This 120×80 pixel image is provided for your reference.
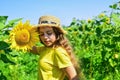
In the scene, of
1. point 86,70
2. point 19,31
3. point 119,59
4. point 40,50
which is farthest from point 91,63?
point 19,31

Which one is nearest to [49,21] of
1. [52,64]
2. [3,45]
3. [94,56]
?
[52,64]

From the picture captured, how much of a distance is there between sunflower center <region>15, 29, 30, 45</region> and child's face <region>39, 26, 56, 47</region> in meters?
0.58

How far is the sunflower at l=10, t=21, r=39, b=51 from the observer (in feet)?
9.05

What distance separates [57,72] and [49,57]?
0.14m

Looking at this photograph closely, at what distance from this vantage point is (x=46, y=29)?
11.2 ft

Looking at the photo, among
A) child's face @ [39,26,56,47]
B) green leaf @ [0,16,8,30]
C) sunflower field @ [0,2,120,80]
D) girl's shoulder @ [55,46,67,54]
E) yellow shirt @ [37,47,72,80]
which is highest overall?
green leaf @ [0,16,8,30]

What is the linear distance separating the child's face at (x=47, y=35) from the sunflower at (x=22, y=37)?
0.56 metres

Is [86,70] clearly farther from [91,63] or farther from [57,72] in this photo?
[57,72]

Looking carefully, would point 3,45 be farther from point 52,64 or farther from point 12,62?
point 52,64

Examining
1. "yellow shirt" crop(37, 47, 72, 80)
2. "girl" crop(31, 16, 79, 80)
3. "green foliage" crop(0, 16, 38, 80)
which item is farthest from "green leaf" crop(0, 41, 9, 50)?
"yellow shirt" crop(37, 47, 72, 80)

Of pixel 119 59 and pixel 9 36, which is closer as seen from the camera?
pixel 9 36

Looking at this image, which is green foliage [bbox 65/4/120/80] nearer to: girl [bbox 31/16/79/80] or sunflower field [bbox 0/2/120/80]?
sunflower field [bbox 0/2/120/80]

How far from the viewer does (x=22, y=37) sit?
2.77 meters

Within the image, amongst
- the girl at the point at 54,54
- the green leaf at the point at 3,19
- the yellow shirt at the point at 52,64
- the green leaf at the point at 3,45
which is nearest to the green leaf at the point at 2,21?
the green leaf at the point at 3,19
